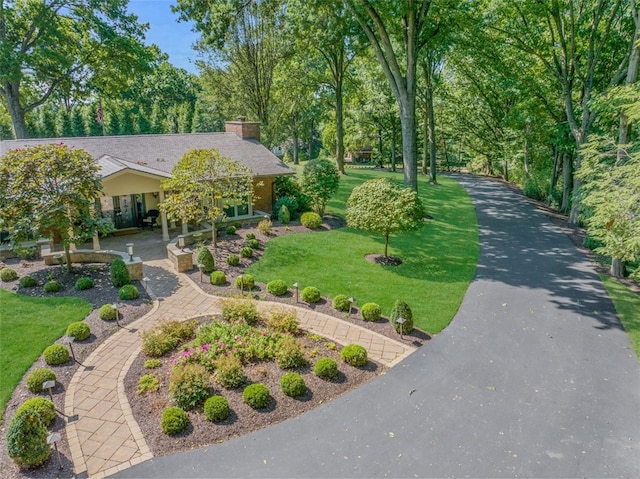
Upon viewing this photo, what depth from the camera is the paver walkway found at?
23.6ft

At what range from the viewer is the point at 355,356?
9.74 metres

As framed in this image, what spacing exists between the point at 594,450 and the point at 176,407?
316 inches

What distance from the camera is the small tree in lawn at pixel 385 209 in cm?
1570

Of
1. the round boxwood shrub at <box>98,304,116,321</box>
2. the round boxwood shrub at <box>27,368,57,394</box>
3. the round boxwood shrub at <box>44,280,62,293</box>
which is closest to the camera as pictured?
the round boxwood shrub at <box>27,368,57,394</box>

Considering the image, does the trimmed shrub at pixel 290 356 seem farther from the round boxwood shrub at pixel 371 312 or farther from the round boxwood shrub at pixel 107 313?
the round boxwood shrub at pixel 107 313

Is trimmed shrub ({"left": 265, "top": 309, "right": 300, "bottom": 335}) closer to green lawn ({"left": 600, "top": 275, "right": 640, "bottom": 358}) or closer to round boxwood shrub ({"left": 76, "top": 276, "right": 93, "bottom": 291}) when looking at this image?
round boxwood shrub ({"left": 76, "top": 276, "right": 93, "bottom": 291})

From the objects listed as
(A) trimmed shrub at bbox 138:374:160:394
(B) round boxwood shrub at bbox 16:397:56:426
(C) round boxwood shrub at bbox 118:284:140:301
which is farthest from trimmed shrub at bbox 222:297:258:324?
(B) round boxwood shrub at bbox 16:397:56:426

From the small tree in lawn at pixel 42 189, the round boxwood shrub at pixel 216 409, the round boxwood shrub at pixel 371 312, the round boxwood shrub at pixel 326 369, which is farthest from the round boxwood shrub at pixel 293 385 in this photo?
the small tree in lawn at pixel 42 189

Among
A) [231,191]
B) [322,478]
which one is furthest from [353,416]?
[231,191]

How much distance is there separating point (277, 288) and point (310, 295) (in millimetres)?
1271

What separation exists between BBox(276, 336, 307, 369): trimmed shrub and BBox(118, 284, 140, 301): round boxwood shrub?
→ 19.3ft

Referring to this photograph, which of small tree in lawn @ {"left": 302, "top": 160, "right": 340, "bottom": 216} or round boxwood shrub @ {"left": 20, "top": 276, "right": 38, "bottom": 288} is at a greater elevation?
small tree in lawn @ {"left": 302, "top": 160, "right": 340, "bottom": 216}

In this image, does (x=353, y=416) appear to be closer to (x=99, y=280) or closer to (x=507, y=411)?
(x=507, y=411)

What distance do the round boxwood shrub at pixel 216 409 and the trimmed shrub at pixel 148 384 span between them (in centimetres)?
146
